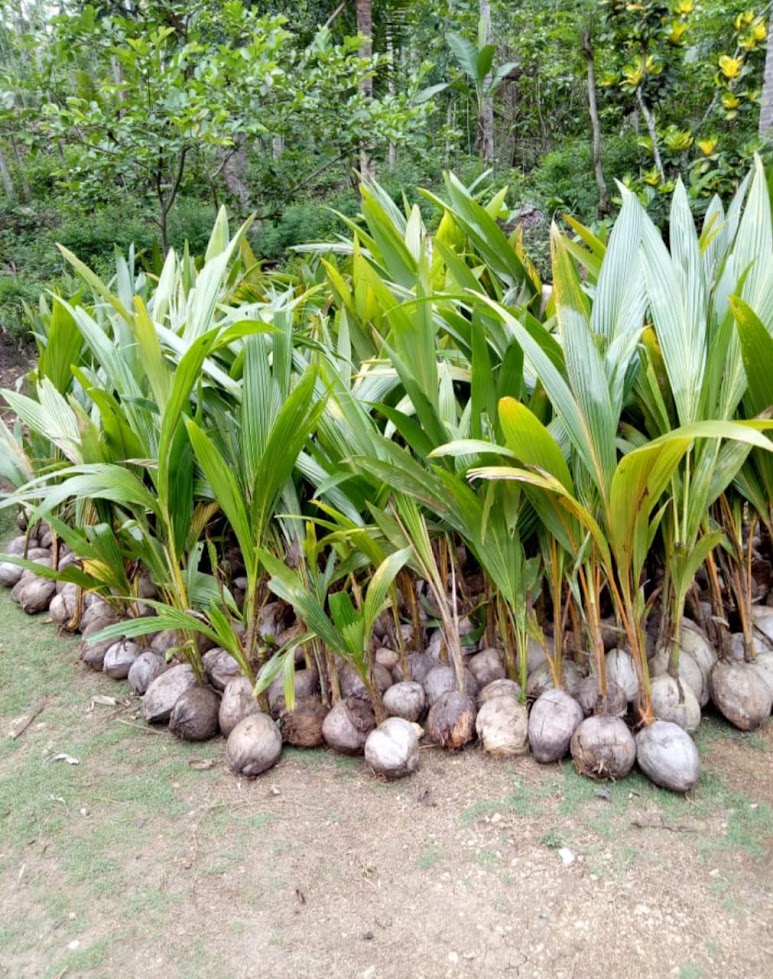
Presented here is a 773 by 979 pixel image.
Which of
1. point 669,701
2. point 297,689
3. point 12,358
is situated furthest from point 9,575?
point 12,358

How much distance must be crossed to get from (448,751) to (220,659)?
527mm

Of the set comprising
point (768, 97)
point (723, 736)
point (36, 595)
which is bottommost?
point (723, 736)

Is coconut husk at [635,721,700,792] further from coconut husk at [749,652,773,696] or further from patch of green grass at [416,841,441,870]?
patch of green grass at [416,841,441,870]

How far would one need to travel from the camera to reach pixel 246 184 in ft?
15.7

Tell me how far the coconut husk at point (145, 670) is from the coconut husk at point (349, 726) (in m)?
0.44

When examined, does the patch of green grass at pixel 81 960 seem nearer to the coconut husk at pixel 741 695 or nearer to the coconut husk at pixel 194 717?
the coconut husk at pixel 194 717

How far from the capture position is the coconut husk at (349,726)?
1367 mm

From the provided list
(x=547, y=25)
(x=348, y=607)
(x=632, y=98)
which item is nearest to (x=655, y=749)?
(x=348, y=607)

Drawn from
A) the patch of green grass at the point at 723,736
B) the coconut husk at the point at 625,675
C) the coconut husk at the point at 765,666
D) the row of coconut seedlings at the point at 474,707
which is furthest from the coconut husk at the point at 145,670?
the coconut husk at the point at 765,666

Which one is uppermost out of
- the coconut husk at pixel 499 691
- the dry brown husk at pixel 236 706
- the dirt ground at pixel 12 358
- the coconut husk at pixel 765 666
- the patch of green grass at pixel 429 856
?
the dirt ground at pixel 12 358

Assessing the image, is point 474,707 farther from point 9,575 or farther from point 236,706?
point 9,575

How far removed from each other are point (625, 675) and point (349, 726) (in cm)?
52

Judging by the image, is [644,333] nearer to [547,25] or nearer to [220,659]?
[220,659]

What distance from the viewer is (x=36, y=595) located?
201 cm
